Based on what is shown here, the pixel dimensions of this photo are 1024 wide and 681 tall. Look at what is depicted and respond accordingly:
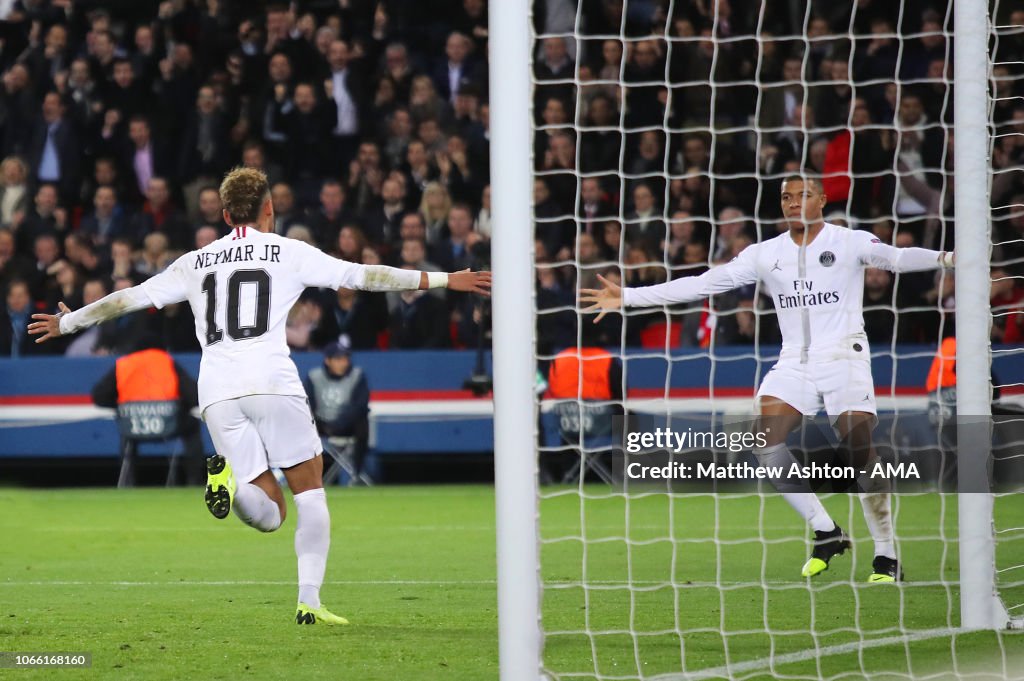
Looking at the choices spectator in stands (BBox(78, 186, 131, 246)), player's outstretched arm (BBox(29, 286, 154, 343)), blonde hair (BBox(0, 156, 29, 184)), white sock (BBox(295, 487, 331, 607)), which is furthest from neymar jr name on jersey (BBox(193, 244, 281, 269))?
blonde hair (BBox(0, 156, 29, 184))

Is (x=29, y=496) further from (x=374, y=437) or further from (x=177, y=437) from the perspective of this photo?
(x=374, y=437)

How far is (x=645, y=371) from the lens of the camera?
36.7 ft

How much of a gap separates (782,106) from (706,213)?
1.60m

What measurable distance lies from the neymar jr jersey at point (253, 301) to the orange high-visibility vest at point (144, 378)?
219 inches

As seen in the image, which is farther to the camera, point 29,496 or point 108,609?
point 29,496


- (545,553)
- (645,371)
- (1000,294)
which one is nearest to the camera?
(545,553)

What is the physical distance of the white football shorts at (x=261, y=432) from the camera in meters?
5.98

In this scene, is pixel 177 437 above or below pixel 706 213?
below

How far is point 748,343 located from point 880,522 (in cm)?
452

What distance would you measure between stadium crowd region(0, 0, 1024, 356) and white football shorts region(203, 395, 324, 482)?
5.09 meters

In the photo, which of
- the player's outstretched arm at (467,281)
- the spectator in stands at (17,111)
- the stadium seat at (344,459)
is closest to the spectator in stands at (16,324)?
the spectator in stands at (17,111)

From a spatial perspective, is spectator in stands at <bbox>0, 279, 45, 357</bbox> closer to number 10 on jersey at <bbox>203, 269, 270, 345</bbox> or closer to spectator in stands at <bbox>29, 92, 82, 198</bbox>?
spectator in stands at <bbox>29, 92, 82, 198</bbox>

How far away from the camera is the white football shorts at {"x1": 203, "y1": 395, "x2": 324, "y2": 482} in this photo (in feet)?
19.6

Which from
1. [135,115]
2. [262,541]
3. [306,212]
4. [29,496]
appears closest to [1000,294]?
[262,541]
